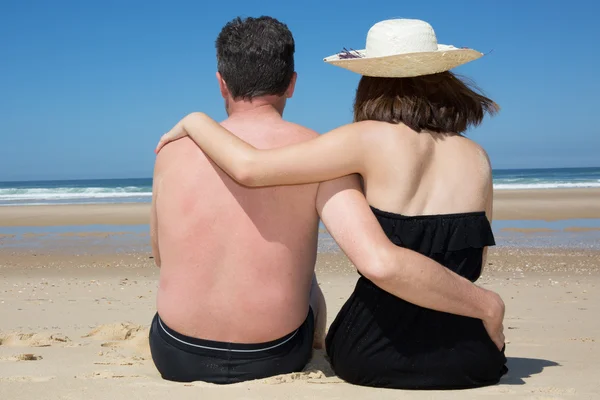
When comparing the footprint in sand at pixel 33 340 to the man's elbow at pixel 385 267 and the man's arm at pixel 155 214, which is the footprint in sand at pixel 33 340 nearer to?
the man's arm at pixel 155 214

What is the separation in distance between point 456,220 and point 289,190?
0.69 metres

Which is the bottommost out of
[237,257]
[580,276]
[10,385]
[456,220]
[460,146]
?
[580,276]

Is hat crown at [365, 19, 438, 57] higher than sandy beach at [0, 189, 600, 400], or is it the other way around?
hat crown at [365, 19, 438, 57]

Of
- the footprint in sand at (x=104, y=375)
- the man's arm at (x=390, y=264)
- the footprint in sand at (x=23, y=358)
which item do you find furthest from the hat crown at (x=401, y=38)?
the footprint in sand at (x=23, y=358)

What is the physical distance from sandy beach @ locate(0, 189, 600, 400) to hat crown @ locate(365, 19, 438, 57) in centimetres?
142

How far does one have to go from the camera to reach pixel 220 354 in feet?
9.60

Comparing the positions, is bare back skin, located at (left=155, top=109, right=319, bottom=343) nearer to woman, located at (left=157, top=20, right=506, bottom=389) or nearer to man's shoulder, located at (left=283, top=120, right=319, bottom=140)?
man's shoulder, located at (left=283, top=120, right=319, bottom=140)

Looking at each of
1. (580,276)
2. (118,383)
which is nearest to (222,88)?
(118,383)

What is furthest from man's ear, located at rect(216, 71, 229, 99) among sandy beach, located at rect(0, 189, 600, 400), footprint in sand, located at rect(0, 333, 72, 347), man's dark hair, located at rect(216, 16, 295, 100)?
footprint in sand, located at rect(0, 333, 72, 347)

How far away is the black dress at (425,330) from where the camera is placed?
8.87ft

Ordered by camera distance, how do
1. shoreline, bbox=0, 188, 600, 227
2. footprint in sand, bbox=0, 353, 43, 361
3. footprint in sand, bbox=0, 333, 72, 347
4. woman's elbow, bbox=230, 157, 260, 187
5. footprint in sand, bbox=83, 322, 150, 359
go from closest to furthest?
woman's elbow, bbox=230, 157, 260, 187
footprint in sand, bbox=0, 353, 43, 361
footprint in sand, bbox=83, 322, 150, 359
footprint in sand, bbox=0, 333, 72, 347
shoreline, bbox=0, 188, 600, 227

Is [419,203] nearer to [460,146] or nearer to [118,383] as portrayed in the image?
[460,146]

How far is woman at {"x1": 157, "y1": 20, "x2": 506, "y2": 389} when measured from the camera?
8.74 ft

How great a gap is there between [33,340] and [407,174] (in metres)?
2.95
